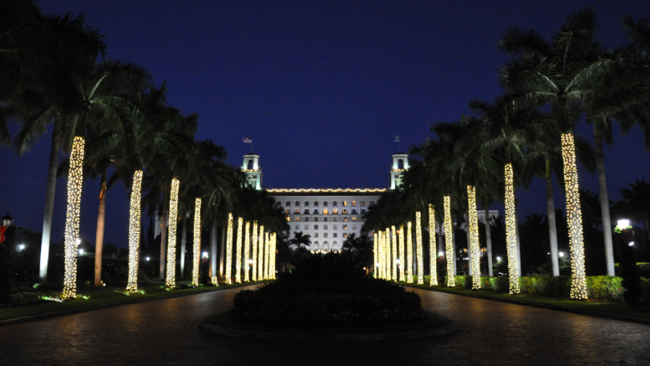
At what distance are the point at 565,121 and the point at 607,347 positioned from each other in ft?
52.4

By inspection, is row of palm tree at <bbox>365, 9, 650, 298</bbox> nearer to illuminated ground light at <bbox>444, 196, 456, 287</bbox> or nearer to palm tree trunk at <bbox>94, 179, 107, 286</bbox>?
illuminated ground light at <bbox>444, 196, 456, 287</bbox>

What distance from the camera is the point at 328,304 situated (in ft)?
44.3

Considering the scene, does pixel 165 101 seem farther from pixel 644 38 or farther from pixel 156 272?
pixel 156 272

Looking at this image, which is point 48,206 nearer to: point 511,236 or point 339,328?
point 339,328

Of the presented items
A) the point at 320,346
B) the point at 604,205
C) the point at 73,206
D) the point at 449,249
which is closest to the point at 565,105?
the point at 604,205

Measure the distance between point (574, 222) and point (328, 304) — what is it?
15783 millimetres

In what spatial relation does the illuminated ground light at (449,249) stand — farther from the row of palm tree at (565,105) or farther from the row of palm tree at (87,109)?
the row of palm tree at (87,109)

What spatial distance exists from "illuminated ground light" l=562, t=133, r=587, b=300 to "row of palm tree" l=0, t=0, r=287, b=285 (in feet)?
67.0

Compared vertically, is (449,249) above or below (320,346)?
above

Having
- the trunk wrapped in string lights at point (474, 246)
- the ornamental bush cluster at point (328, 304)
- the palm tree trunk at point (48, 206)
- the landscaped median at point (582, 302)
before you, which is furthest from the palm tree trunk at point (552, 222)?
the palm tree trunk at point (48, 206)

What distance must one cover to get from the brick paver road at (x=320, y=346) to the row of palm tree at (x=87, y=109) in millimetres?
8499

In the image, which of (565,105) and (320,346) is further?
(565,105)

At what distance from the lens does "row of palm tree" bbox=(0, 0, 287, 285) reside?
54.5ft

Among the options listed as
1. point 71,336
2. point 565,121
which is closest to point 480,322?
point 71,336
